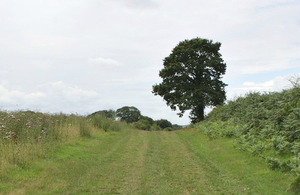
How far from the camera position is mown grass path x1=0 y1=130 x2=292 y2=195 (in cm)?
701

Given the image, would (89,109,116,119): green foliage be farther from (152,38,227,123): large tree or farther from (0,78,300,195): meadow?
(0,78,300,195): meadow

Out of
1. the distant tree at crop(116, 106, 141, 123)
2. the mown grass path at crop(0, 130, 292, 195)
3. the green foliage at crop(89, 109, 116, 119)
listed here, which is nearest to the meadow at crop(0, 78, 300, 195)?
the mown grass path at crop(0, 130, 292, 195)

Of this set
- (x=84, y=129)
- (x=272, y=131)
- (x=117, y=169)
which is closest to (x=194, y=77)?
(x=84, y=129)

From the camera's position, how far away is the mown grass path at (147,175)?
23.0 feet

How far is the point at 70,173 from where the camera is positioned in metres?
8.56

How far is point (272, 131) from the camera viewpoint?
11266 millimetres

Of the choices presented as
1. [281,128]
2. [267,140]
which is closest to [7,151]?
[267,140]

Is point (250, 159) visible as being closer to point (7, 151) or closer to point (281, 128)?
point (281, 128)

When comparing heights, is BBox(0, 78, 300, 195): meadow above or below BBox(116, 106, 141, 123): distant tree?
below

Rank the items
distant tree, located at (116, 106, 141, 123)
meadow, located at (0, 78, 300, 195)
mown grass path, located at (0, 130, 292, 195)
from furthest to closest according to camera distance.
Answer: distant tree, located at (116, 106, 141, 123) < meadow, located at (0, 78, 300, 195) < mown grass path, located at (0, 130, 292, 195)

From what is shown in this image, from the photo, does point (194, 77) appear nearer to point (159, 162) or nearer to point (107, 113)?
point (107, 113)

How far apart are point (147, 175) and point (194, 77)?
880 inches

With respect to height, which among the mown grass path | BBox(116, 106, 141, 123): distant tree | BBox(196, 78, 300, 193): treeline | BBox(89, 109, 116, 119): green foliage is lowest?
the mown grass path

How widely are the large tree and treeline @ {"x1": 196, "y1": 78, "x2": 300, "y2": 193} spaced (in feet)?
31.4
